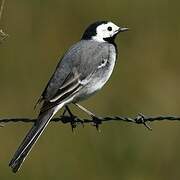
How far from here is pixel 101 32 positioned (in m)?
12.2

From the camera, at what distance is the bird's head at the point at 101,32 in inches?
477

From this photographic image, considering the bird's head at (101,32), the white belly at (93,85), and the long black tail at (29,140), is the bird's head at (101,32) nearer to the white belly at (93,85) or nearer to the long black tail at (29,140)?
the white belly at (93,85)

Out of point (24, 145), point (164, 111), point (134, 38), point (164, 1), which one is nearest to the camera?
point (24, 145)

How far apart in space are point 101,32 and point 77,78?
1.14 m

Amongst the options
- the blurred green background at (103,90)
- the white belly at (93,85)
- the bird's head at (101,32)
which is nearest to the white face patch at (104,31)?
the bird's head at (101,32)

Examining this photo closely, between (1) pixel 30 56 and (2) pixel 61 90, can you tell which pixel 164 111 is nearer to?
(1) pixel 30 56

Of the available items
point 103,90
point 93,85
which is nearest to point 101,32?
point 93,85

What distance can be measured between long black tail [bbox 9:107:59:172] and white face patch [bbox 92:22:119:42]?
164 cm

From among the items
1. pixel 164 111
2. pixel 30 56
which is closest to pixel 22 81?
pixel 30 56

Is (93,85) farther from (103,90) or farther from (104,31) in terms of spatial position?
(103,90)

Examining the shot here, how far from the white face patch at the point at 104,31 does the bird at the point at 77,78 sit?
33 millimetres

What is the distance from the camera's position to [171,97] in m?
14.7

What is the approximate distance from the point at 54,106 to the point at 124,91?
4128mm

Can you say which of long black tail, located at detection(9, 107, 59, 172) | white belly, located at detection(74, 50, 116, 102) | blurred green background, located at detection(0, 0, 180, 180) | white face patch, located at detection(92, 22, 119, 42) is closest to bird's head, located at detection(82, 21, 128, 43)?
white face patch, located at detection(92, 22, 119, 42)
